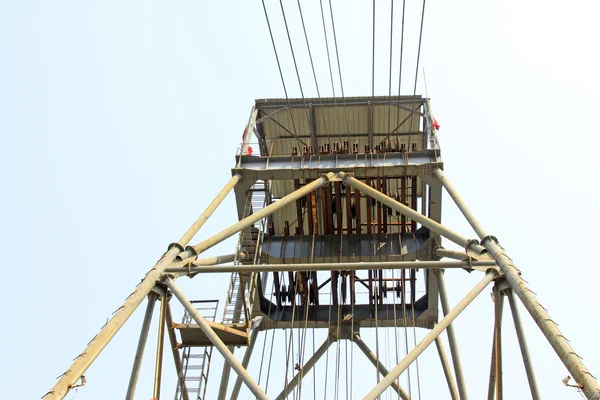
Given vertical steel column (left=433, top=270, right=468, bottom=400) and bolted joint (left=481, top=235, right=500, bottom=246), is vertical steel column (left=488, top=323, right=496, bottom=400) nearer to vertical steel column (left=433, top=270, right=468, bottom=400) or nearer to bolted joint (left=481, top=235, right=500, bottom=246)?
bolted joint (left=481, top=235, right=500, bottom=246)

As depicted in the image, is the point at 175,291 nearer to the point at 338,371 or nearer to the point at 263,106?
the point at 338,371

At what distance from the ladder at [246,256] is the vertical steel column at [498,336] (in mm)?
5654

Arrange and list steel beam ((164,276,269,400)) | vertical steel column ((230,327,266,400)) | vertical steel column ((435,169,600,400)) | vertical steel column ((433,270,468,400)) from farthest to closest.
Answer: vertical steel column ((230,327,266,400)), vertical steel column ((433,270,468,400)), steel beam ((164,276,269,400)), vertical steel column ((435,169,600,400))

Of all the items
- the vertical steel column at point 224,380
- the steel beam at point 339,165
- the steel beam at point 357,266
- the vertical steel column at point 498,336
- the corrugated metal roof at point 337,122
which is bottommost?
the vertical steel column at point 224,380

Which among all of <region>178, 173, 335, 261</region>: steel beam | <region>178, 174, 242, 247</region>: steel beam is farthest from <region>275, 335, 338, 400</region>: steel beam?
<region>178, 174, 242, 247</region>: steel beam

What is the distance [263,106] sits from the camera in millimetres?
19672

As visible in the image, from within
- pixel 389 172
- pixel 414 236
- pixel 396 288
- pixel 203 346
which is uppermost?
pixel 389 172

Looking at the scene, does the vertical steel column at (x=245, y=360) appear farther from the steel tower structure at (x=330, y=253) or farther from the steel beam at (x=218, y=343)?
the steel beam at (x=218, y=343)

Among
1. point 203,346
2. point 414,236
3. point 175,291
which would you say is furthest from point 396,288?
point 175,291

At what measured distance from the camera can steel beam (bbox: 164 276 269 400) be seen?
10.3 m

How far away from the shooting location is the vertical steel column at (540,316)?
834 cm

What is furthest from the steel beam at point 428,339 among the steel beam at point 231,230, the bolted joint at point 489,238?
the steel beam at point 231,230

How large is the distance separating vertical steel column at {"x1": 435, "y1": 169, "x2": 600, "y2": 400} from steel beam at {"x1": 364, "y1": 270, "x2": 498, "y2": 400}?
440 millimetres

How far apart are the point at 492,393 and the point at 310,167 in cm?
724
